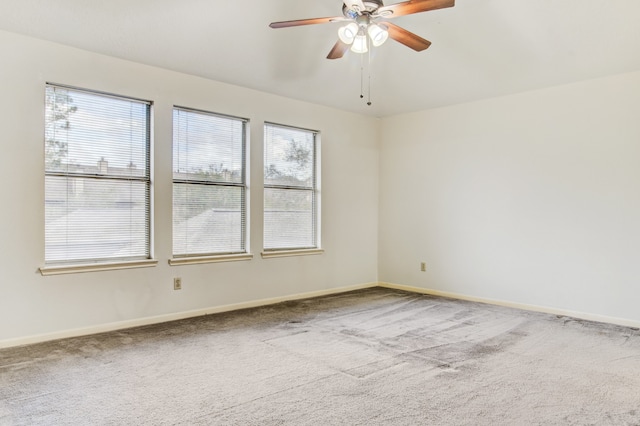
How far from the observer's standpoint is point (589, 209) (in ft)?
14.6

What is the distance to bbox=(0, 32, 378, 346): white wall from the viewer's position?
3.45 meters

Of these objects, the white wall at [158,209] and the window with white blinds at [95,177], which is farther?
the window with white blinds at [95,177]

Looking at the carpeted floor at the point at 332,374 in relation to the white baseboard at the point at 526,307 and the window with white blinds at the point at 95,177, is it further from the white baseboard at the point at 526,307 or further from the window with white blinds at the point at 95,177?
the window with white blinds at the point at 95,177

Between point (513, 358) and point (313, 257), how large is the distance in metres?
2.81

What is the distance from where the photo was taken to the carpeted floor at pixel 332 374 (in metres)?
2.32

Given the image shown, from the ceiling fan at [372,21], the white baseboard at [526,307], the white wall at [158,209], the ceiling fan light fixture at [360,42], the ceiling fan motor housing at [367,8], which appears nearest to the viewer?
the ceiling fan at [372,21]

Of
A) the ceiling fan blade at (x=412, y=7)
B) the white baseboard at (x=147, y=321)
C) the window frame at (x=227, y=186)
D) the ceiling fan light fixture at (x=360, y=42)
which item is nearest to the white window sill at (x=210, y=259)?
the window frame at (x=227, y=186)

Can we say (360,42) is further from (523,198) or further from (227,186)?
(523,198)

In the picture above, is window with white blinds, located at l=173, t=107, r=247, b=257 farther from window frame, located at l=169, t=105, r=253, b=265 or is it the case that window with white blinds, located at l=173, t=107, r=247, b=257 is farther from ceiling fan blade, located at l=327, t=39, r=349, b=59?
ceiling fan blade, located at l=327, t=39, r=349, b=59

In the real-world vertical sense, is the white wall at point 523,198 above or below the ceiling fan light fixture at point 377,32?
below

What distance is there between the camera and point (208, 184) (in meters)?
4.62

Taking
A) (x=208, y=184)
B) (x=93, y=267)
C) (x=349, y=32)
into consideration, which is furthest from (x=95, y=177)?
(x=349, y=32)

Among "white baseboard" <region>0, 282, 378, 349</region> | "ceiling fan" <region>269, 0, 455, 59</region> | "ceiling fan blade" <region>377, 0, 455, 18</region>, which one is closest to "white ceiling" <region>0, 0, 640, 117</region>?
"ceiling fan" <region>269, 0, 455, 59</region>

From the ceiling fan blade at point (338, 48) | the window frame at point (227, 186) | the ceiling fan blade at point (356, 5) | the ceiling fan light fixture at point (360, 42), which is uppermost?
the ceiling fan blade at point (356, 5)
